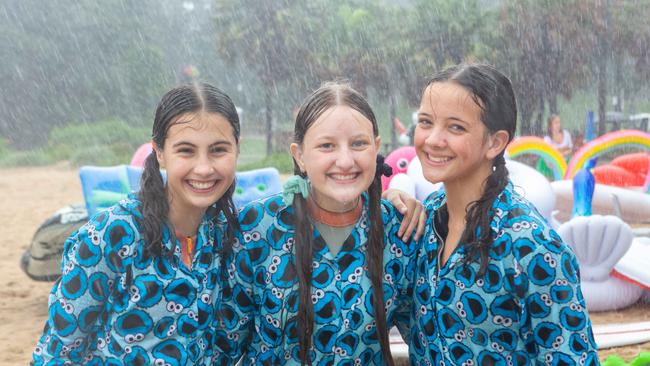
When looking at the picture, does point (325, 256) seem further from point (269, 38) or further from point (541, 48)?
point (269, 38)

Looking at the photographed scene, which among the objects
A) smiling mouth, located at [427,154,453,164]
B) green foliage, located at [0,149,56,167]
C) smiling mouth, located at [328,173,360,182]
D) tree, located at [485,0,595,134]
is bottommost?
smiling mouth, located at [328,173,360,182]

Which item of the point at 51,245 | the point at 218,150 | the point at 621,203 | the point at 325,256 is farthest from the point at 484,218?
the point at 621,203

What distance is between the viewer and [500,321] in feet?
6.52

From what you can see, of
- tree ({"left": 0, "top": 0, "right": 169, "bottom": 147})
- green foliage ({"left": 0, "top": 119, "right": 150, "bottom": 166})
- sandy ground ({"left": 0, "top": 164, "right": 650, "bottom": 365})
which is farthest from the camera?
tree ({"left": 0, "top": 0, "right": 169, "bottom": 147})

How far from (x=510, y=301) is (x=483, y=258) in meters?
0.14

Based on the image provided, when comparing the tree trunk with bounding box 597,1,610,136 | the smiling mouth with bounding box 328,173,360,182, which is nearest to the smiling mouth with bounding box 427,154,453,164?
the smiling mouth with bounding box 328,173,360,182

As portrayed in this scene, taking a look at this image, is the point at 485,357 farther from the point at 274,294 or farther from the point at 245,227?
the point at 245,227

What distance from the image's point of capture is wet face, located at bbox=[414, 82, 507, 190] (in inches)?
81.1

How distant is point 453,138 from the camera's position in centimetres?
206

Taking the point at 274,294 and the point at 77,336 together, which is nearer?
the point at 77,336

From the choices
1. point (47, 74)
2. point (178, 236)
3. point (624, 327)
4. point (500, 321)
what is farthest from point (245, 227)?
point (47, 74)

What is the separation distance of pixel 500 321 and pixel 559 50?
19980 mm

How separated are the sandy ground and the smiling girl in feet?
10.0

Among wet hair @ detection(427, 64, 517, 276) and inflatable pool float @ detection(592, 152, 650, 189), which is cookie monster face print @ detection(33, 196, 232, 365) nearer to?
wet hair @ detection(427, 64, 517, 276)
